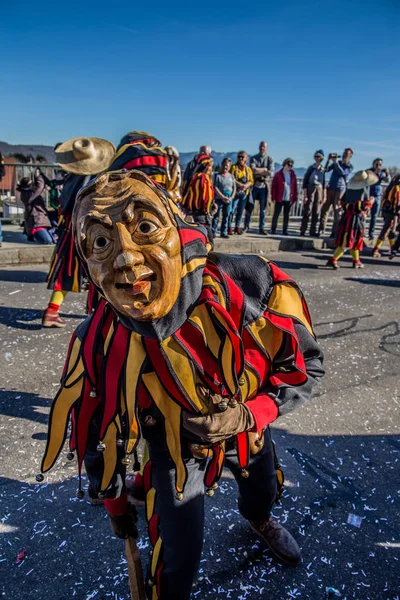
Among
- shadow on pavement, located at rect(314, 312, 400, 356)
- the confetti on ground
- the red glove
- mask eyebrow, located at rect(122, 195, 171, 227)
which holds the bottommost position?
the confetti on ground

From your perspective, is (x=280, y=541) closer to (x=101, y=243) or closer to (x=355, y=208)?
(x=101, y=243)

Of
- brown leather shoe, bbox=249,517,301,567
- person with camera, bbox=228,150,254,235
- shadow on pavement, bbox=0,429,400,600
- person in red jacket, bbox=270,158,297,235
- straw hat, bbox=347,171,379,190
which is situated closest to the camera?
shadow on pavement, bbox=0,429,400,600

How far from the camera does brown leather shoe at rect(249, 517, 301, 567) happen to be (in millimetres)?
2088

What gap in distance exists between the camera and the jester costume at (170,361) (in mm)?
1275

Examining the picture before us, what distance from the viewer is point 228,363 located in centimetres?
147

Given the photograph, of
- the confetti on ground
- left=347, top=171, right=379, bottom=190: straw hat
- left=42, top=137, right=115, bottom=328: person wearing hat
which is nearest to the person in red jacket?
left=347, top=171, right=379, bottom=190: straw hat

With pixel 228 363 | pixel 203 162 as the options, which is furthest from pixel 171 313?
pixel 203 162

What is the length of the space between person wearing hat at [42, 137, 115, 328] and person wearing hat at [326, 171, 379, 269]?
5.19m

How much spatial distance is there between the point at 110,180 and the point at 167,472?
3.28 ft

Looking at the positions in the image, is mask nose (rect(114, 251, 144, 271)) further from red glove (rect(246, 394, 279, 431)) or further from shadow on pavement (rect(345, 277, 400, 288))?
shadow on pavement (rect(345, 277, 400, 288))

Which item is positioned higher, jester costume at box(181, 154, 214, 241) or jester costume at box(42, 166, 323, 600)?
jester costume at box(181, 154, 214, 241)

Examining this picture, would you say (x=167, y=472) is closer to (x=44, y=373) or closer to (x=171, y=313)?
(x=171, y=313)

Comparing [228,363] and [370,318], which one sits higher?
[228,363]

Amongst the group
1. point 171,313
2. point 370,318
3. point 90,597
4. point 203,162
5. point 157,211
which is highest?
point 203,162
